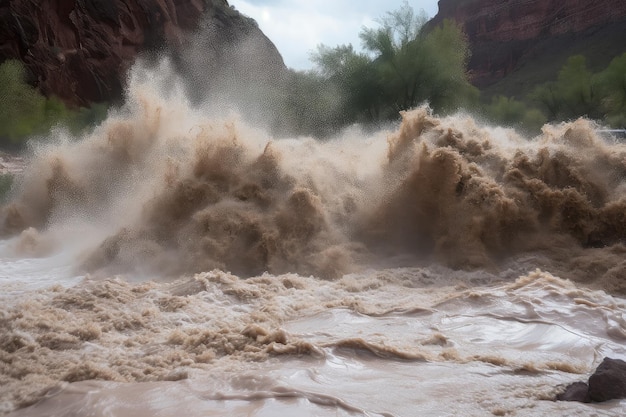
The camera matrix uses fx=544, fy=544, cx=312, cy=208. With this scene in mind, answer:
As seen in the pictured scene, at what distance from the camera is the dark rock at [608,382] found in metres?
2.87

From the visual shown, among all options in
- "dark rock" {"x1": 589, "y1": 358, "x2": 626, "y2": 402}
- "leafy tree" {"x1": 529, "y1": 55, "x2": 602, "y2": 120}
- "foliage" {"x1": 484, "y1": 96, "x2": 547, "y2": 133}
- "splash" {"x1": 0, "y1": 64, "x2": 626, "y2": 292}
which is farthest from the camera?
"leafy tree" {"x1": 529, "y1": 55, "x2": 602, "y2": 120}

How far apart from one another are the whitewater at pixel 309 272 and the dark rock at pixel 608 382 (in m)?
0.06

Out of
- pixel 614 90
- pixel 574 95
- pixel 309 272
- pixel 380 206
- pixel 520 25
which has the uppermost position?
pixel 520 25

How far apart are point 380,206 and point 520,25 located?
53.3m

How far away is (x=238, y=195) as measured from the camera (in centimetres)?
782

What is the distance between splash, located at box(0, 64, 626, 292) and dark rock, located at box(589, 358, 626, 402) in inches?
114

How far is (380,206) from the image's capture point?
7.72 meters

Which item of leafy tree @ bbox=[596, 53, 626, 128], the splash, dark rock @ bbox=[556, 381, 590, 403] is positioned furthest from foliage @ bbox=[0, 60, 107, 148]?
leafy tree @ bbox=[596, 53, 626, 128]

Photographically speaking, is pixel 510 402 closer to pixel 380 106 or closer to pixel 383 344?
pixel 383 344

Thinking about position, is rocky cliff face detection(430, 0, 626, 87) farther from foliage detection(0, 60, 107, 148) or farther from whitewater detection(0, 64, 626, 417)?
whitewater detection(0, 64, 626, 417)

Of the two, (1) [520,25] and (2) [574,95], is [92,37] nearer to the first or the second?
(2) [574,95]

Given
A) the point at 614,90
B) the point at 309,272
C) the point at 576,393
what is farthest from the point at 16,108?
the point at 614,90

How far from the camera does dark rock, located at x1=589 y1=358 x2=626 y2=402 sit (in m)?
2.87

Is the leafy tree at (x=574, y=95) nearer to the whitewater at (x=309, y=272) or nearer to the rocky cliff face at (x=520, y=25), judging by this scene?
the rocky cliff face at (x=520, y=25)
